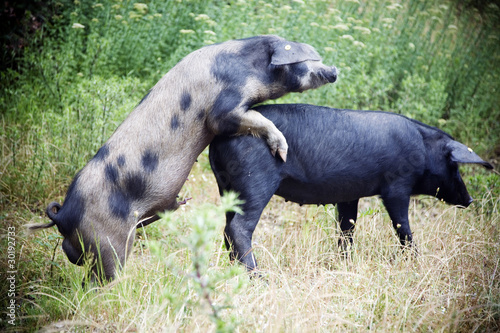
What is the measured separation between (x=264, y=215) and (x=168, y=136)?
2339mm

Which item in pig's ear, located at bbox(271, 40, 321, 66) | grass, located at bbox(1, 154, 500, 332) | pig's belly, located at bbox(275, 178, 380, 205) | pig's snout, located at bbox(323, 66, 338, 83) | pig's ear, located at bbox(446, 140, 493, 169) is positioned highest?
pig's ear, located at bbox(271, 40, 321, 66)

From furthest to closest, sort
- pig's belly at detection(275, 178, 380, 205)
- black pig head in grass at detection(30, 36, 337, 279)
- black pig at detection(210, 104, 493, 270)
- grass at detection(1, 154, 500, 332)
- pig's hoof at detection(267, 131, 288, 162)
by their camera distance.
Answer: pig's belly at detection(275, 178, 380, 205)
black pig at detection(210, 104, 493, 270)
pig's hoof at detection(267, 131, 288, 162)
black pig head in grass at detection(30, 36, 337, 279)
grass at detection(1, 154, 500, 332)

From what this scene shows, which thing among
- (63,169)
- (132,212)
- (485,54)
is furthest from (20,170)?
(485,54)

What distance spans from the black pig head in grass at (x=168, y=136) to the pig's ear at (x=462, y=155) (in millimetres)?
1109

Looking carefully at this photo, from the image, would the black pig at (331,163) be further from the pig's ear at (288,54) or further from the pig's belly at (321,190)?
the pig's ear at (288,54)

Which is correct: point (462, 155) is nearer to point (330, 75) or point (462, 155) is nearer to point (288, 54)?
point (330, 75)

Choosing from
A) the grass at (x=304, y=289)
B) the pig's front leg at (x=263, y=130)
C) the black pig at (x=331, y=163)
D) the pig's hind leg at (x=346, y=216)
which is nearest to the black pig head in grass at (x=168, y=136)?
the pig's front leg at (x=263, y=130)

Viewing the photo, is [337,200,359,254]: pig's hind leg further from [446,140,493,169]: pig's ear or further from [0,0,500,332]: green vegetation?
[446,140,493,169]: pig's ear


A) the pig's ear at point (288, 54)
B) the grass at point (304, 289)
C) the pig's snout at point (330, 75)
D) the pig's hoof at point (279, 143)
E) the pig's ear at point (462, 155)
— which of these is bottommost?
the grass at point (304, 289)

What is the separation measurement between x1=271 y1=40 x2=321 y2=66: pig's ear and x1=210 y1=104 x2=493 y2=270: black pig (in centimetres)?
39

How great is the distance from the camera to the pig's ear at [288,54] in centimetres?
340

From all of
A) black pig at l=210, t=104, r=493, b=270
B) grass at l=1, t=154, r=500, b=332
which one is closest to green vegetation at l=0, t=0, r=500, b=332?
grass at l=1, t=154, r=500, b=332

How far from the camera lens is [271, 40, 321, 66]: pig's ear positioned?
3.40 metres

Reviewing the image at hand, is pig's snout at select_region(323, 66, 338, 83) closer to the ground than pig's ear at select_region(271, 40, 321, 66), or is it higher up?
closer to the ground
